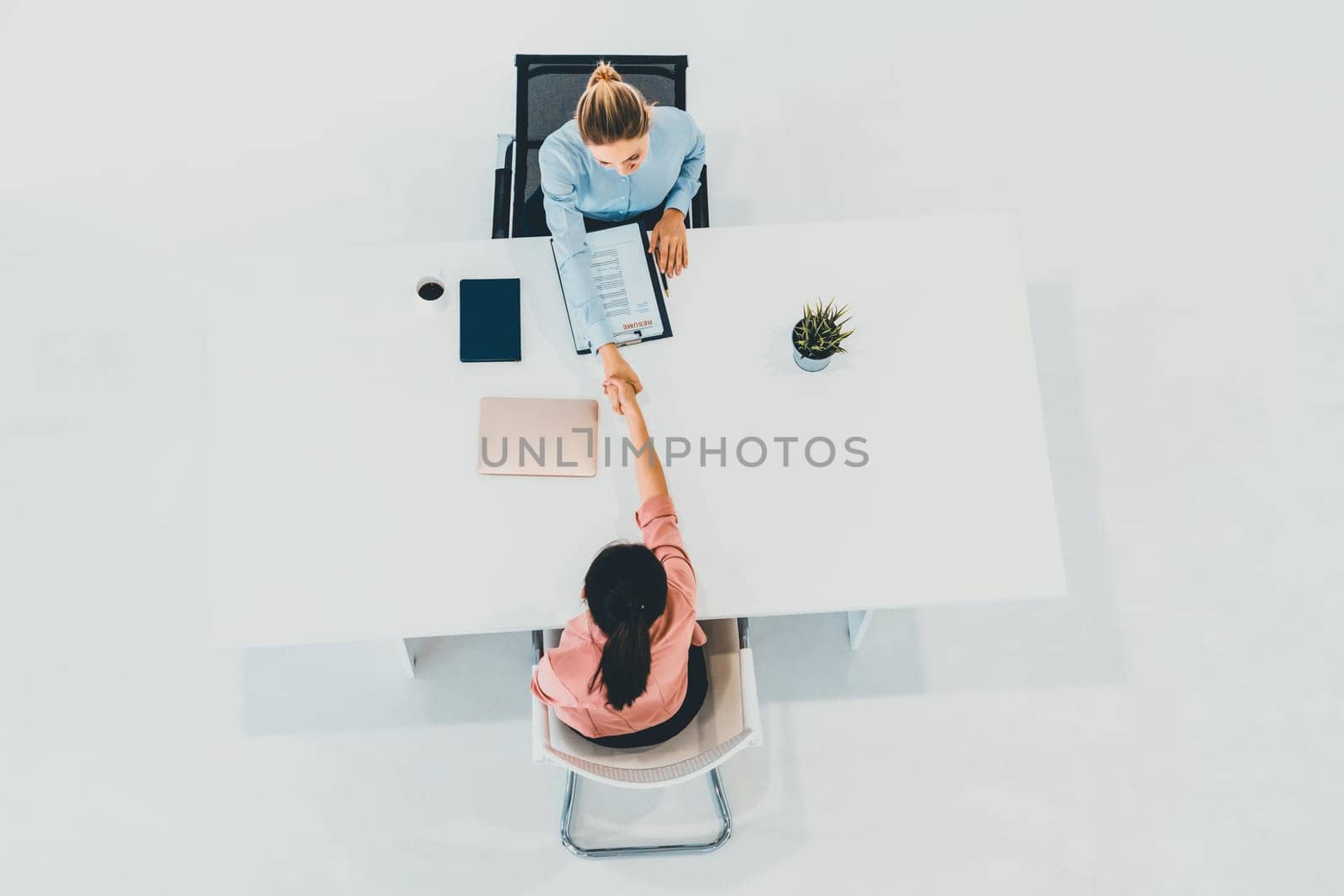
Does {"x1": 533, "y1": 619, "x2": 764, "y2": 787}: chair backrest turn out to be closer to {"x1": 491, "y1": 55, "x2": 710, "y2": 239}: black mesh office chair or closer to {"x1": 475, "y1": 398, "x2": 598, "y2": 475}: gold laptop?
{"x1": 475, "y1": 398, "x2": 598, "y2": 475}: gold laptop

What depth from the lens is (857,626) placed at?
2.47 meters

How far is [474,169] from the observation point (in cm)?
294

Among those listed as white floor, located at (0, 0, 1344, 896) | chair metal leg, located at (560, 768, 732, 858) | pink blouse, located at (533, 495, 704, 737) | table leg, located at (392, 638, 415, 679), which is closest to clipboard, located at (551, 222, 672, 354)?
white floor, located at (0, 0, 1344, 896)

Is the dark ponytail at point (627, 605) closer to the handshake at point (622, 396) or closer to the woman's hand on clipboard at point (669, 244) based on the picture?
the handshake at point (622, 396)

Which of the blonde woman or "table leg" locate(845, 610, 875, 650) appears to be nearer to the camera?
the blonde woman

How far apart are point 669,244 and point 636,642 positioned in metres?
0.94

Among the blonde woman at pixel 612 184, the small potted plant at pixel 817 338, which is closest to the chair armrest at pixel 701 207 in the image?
the blonde woman at pixel 612 184

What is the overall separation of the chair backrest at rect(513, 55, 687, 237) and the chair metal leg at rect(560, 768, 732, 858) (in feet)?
5.17

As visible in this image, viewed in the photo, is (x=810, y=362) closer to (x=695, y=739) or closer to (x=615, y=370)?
(x=615, y=370)

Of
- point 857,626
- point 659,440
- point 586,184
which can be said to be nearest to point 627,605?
point 659,440

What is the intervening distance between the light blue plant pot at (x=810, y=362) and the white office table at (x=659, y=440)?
0.03 m

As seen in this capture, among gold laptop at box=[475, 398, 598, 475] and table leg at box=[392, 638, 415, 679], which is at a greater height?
gold laptop at box=[475, 398, 598, 475]

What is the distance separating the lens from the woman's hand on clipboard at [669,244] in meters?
2.01

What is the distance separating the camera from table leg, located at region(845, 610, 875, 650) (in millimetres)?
2385
